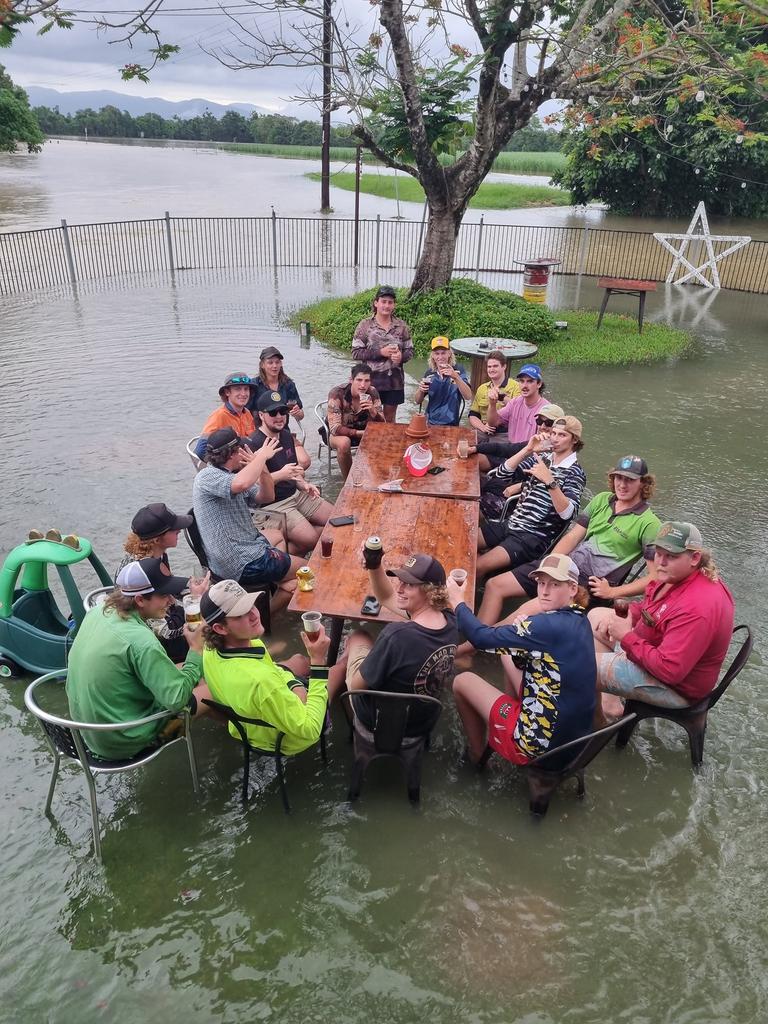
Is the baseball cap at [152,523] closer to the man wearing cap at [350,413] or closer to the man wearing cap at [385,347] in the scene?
the man wearing cap at [350,413]

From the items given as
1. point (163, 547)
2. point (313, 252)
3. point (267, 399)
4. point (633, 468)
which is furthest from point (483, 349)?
point (313, 252)

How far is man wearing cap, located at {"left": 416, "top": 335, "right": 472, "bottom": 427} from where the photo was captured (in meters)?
7.23

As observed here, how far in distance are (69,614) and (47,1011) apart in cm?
314

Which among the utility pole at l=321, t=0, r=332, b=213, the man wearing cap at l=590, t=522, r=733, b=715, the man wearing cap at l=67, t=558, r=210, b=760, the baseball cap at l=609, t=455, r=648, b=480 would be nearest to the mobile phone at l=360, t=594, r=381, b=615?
the man wearing cap at l=67, t=558, r=210, b=760

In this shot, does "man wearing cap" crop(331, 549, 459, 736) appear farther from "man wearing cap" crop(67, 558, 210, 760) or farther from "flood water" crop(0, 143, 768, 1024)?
"man wearing cap" crop(67, 558, 210, 760)

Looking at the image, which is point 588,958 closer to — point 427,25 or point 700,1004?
point 700,1004

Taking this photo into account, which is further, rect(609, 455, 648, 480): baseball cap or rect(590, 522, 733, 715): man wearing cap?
rect(609, 455, 648, 480): baseball cap

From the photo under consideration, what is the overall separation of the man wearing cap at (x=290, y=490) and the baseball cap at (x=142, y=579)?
6.73 feet

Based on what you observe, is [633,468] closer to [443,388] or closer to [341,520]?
[341,520]

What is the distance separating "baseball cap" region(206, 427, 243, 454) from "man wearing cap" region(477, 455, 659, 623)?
7.13 feet

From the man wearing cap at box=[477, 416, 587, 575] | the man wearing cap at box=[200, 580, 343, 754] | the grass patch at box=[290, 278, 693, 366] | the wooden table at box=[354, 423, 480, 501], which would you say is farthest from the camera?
the grass patch at box=[290, 278, 693, 366]

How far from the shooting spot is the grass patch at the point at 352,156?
54.2m

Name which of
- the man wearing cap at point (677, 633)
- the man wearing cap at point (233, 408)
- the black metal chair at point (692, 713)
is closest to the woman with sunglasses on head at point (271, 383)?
the man wearing cap at point (233, 408)

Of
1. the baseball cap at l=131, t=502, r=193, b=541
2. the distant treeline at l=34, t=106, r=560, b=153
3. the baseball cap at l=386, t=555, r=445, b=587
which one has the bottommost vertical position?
the baseball cap at l=131, t=502, r=193, b=541
